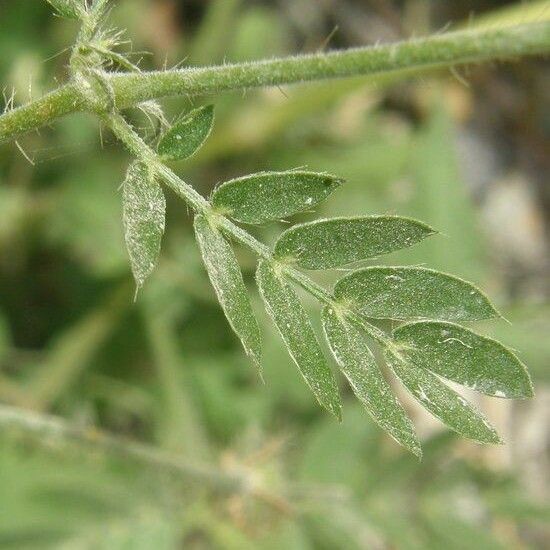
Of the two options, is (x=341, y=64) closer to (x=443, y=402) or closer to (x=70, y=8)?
(x=70, y=8)

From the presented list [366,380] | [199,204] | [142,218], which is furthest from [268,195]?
[366,380]

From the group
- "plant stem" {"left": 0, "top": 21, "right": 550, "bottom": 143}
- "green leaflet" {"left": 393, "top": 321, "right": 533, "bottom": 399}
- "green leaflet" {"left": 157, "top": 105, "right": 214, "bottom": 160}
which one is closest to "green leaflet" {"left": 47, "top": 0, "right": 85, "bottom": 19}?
"plant stem" {"left": 0, "top": 21, "right": 550, "bottom": 143}

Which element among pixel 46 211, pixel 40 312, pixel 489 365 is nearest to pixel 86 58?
pixel 489 365

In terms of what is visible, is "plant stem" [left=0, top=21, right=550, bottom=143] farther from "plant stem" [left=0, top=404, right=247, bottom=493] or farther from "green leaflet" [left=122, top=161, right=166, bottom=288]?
"plant stem" [left=0, top=404, right=247, bottom=493]

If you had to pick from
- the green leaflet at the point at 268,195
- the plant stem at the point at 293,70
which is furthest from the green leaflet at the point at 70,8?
the green leaflet at the point at 268,195

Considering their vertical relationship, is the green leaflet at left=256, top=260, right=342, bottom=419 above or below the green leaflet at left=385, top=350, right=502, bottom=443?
above

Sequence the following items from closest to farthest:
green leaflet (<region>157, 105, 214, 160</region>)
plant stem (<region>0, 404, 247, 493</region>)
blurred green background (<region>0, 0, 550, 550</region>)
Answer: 1. green leaflet (<region>157, 105, 214, 160</region>)
2. plant stem (<region>0, 404, 247, 493</region>)
3. blurred green background (<region>0, 0, 550, 550</region>)

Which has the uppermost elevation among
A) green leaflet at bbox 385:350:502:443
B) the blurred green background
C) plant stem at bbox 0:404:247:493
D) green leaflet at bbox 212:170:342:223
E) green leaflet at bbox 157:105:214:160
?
the blurred green background
